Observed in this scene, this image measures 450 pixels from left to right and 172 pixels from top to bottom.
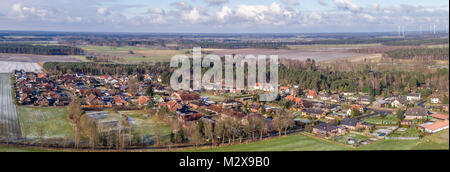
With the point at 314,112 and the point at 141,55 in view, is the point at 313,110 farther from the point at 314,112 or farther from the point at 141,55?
the point at 141,55

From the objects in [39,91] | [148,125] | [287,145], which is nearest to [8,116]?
[148,125]

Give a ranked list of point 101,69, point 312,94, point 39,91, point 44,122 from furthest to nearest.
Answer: point 101,69 < point 312,94 < point 39,91 < point 44,122

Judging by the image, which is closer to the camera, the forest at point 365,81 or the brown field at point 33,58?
the forest at point 365,81

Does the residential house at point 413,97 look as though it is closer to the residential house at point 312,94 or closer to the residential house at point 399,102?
the residential house at point 399,102

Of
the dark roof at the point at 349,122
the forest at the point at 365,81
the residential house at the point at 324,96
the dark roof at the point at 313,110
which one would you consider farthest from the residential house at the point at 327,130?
the forest at the point at 365,81
